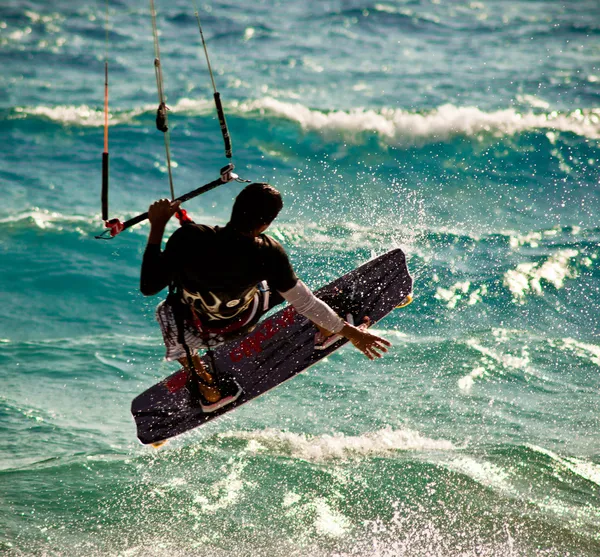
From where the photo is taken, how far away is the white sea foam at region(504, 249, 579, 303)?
9.56 metres

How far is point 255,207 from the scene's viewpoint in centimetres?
405

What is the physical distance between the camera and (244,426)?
21.1 ft

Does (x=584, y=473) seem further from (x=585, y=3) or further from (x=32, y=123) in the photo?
(x=585, y=3)

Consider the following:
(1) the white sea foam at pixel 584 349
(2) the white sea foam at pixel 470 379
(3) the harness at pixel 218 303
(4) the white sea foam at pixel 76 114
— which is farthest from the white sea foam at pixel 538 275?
(4) the white sea foam at pixel 76 114

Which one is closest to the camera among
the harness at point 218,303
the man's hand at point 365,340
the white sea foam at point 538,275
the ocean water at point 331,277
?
the harness at point 218,303

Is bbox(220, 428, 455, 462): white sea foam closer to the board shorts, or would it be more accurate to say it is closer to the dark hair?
the board shorts

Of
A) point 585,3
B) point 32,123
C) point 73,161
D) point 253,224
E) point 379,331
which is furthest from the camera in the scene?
point 585,3

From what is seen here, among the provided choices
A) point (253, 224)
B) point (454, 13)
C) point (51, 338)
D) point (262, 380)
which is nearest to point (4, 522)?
point (262, 380)

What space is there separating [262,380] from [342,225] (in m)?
6.03

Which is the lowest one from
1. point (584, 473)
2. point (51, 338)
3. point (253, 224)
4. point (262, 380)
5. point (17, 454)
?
point (51, 338)

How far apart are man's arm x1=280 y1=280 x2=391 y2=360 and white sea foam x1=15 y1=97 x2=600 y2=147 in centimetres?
1068

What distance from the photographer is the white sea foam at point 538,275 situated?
9562 mm

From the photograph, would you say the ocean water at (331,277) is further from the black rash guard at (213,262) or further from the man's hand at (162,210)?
the man's hand at (162,210)

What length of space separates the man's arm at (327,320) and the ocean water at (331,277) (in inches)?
50.9
